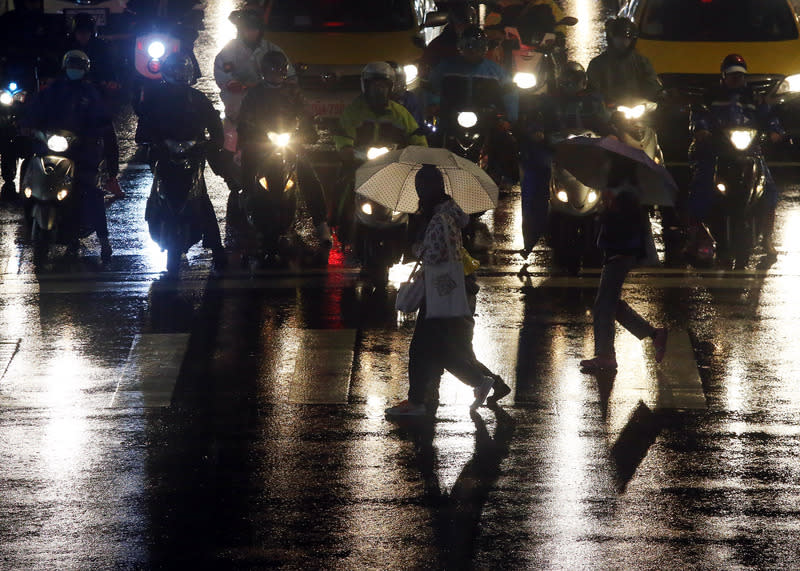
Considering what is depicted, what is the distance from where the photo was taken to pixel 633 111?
17.2 m

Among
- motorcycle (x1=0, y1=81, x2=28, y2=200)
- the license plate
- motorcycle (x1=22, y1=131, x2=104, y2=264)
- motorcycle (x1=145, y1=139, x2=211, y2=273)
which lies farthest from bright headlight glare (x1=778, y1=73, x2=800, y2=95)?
the license plate

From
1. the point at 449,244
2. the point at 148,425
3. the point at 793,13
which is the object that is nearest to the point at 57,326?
the point at 148,425

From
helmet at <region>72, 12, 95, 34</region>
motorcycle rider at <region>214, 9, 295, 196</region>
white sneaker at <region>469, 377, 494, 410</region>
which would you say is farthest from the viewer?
helmet at <region>72, 12, 95, 34</region>

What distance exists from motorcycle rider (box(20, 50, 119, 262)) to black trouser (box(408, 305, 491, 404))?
18.8ft

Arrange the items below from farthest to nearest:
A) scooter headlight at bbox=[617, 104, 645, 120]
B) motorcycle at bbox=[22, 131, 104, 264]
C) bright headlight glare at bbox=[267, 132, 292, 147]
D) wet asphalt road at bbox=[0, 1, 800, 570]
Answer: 1. scooter headlight at bbox=[617, 104, 645, 120]
2. motorcycle at bbox=[22, 131, 104, 264]
3. bright headlight glare at bbox=[267, 132, 292, 147]
4. wet asphalt road at bbox=[0, 1, 800, 570]

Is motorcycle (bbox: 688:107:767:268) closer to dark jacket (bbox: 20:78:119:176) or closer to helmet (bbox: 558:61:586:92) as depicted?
helmet (bbox: 558:61:586:92)

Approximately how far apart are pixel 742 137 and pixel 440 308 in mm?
5980

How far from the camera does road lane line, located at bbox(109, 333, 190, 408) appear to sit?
10.9 meters

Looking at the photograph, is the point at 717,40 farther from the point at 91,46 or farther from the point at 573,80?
the point at 91,46

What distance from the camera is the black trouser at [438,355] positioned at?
1047 cm

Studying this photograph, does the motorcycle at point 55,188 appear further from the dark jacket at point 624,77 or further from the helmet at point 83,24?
the dark jacket at point 624,77

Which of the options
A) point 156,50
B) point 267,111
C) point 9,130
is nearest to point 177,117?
point 267,111

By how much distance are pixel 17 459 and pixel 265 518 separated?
71.0 inches

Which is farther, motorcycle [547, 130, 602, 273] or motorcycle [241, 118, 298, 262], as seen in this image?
motorcycle [241, 118, 298, 262]
